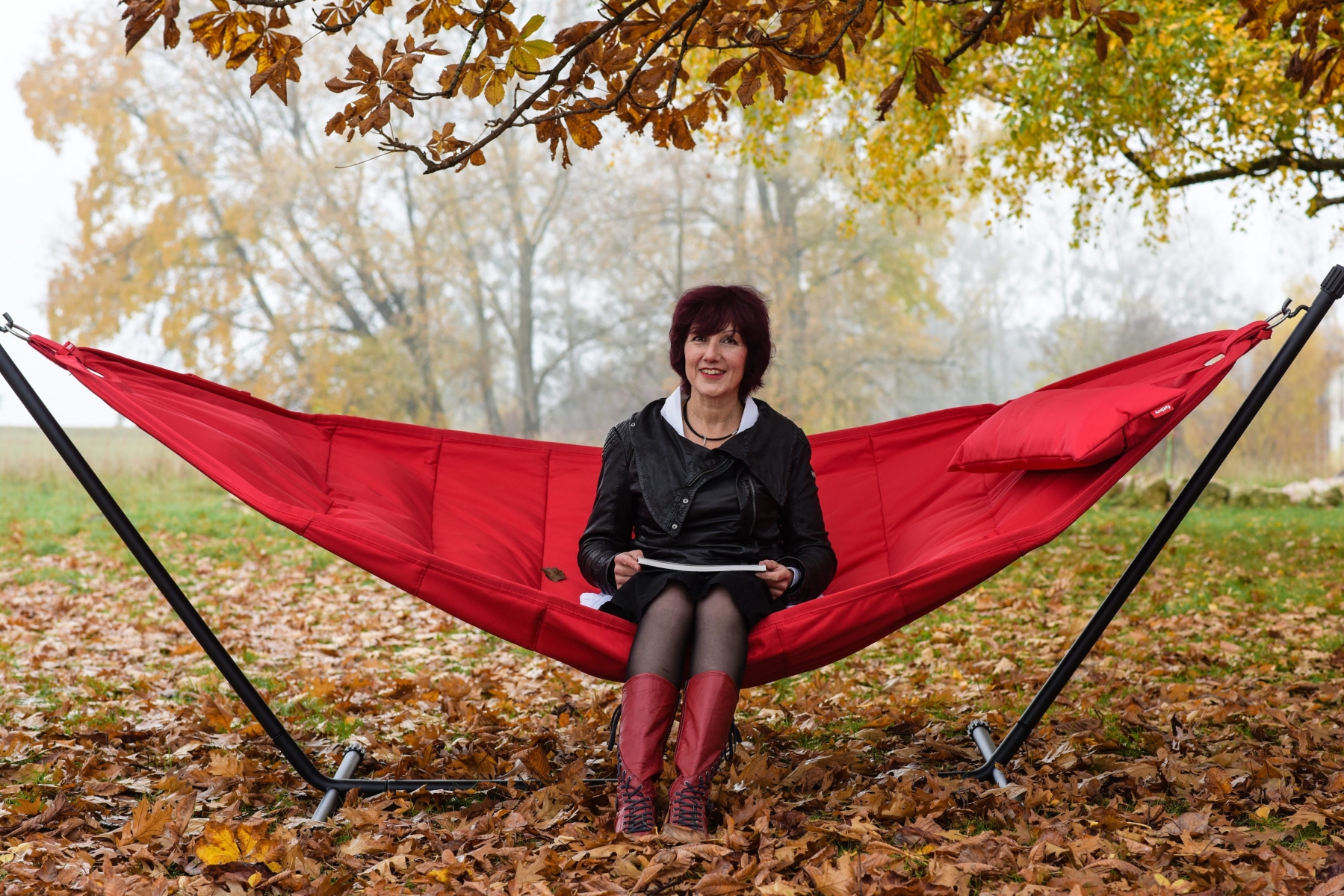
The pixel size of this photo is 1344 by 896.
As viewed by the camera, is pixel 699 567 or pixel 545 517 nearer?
pixel 699 567

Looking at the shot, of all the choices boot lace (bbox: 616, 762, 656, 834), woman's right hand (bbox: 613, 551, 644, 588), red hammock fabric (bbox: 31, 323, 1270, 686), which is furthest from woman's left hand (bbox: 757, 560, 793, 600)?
boot lace (bbox: 616, 762, 656, 834)

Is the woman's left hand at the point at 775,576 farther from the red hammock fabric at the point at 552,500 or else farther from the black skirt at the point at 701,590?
the red hammock fabric at the point at 552,500

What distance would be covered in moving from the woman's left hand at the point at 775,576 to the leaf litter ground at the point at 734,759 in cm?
45

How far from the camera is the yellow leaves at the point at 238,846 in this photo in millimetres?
2162

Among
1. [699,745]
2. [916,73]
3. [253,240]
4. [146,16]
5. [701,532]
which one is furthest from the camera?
[253,240]

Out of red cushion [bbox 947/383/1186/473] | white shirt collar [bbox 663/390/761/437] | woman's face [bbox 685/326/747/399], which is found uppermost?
woman's face [bbox 685/326/747/399]

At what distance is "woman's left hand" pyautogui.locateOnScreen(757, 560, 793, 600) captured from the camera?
8.21ft

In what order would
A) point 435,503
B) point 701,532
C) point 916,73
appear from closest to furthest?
point 701,532 → point 916,73 → point 435,503

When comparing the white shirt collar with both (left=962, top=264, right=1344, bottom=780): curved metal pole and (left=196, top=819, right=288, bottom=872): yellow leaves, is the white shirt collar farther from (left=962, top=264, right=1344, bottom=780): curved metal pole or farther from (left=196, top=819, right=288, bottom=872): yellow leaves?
(left=196, top=819, right=288, bottom=872): yellow leaves

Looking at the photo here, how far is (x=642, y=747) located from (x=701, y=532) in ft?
1.86

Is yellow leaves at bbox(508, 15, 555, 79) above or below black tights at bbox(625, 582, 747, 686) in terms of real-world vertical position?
above

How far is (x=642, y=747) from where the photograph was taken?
7.48 ft

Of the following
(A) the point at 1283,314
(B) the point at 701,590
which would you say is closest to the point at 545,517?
(B) the point at 701,590

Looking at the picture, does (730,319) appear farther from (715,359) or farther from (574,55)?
(574,55)
